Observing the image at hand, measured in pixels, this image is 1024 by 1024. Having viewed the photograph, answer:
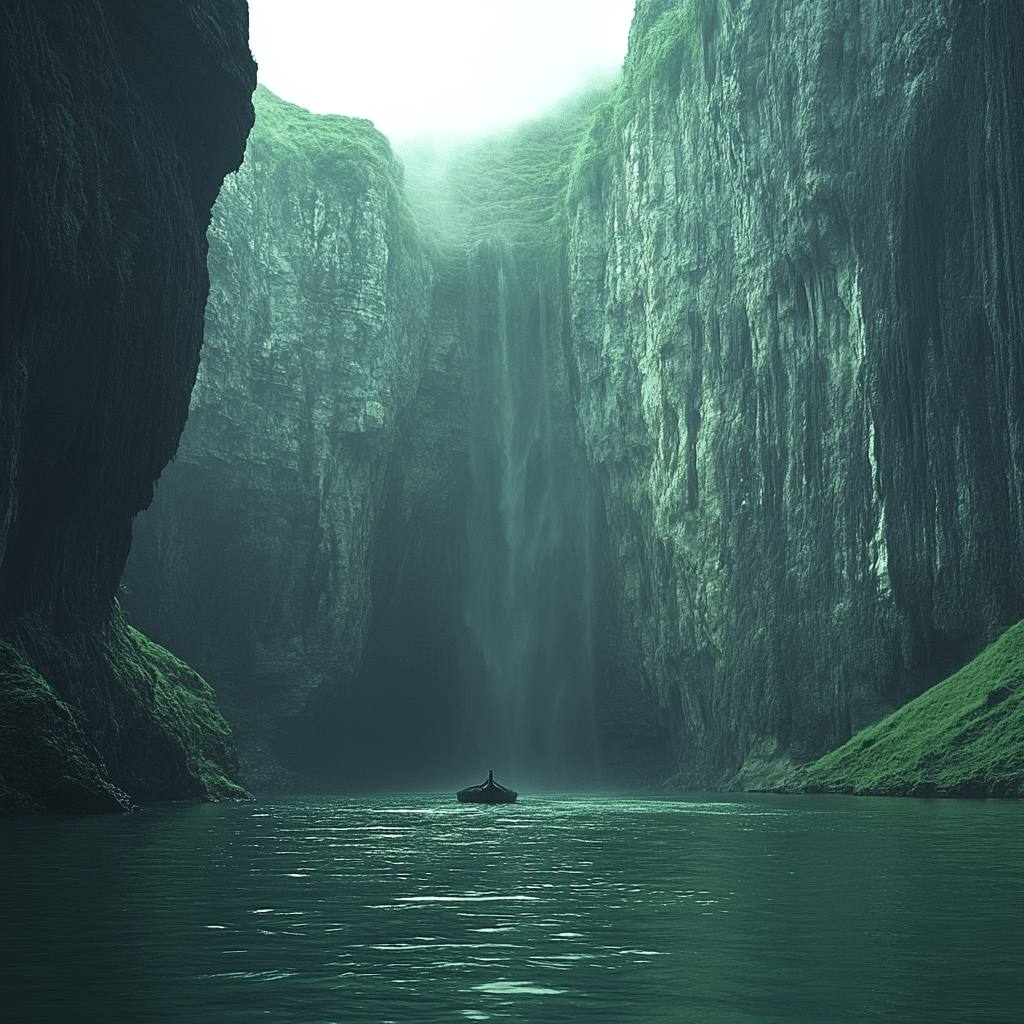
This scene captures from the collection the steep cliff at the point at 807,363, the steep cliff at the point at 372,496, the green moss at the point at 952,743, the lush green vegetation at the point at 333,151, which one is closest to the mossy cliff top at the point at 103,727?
the steep cliff at the point at 372,496

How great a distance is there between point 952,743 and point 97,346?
2631 centimetres

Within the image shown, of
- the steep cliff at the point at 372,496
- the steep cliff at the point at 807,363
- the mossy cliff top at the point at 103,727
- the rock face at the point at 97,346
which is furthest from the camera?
the steep cliff at the point at 372,496

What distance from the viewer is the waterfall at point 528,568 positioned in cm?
6275

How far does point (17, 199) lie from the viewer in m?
22.8

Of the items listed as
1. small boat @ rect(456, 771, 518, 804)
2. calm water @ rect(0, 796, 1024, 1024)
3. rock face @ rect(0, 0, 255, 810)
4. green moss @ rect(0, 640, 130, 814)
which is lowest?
small boat @ rect(456, 771, 518, 804)

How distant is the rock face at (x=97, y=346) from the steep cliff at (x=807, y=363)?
903 inches

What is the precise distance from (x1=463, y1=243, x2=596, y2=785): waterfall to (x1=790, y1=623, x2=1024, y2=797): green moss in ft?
81.7

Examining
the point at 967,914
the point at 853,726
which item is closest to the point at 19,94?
the point at 967,914

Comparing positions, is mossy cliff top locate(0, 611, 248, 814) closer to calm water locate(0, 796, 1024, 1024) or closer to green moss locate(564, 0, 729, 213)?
calm water locate(0, 796, 1024, 1024)

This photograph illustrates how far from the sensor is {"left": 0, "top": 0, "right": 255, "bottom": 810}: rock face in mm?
22734

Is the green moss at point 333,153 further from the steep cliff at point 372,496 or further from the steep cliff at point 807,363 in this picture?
the steep cliff at point 807,363

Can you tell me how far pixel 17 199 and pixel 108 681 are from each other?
1339cm

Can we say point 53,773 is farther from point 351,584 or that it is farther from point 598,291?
point 598,291

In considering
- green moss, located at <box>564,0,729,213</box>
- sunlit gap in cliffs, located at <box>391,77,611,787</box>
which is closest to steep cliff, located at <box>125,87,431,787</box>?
sunlit gap in cliffs, located at <box>391,77,611,787</box>
